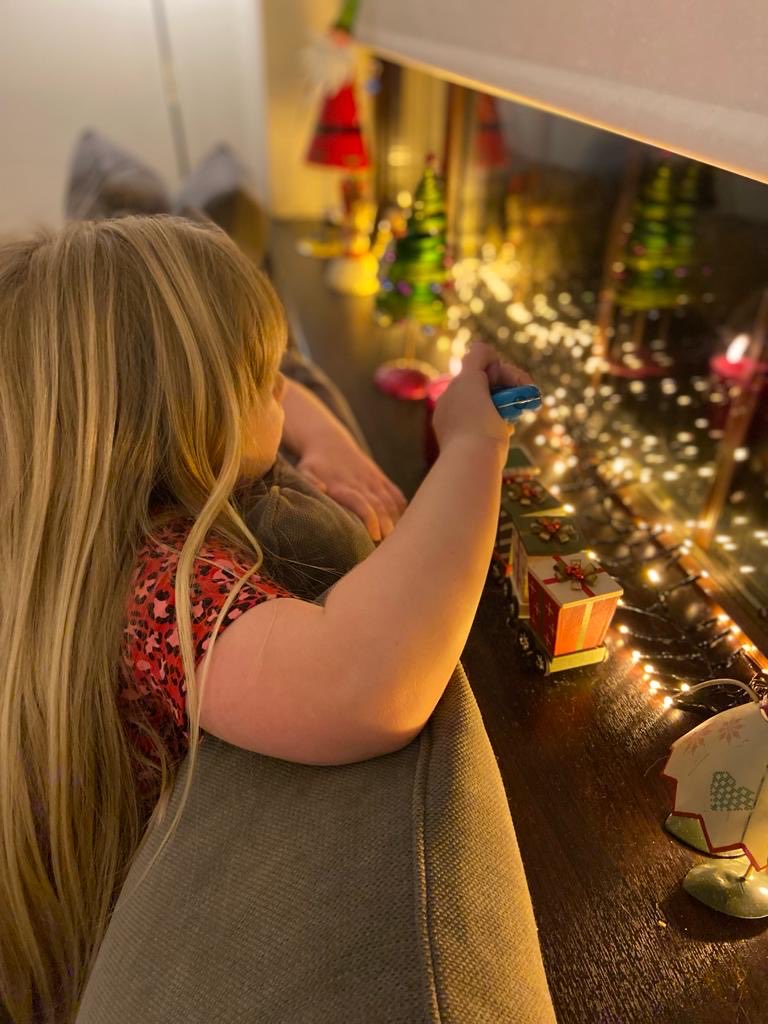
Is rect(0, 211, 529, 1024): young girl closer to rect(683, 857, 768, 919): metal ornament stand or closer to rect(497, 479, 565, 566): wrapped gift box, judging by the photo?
rect(497, 479, 565, 566): wrapped gift box

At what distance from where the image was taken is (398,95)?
1764mm

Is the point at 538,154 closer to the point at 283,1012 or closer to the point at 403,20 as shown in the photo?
the point at 403,20

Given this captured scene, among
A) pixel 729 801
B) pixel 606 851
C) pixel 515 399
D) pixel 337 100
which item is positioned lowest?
pixel 606 851

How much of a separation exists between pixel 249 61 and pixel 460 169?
105 centimetres

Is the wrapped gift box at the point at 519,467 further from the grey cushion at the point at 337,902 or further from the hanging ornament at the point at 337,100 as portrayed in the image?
the hanging ornament at the point at 337,100

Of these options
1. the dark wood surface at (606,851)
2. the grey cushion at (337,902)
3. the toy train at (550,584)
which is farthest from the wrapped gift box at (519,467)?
the grey cushion at (337,902)

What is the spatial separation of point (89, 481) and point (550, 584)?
0.39m

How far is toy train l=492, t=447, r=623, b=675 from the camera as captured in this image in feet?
2.11

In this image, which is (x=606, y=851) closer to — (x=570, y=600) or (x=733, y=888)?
(x=733, y=888)

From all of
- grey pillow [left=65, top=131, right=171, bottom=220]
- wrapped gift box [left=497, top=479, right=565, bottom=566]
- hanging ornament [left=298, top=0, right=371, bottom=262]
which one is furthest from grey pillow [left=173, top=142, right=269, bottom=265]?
wrapped gift box [left=497, top=479, right=565, bottom=566]

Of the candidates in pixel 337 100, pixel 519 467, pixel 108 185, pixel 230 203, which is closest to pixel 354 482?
pixel 519 467

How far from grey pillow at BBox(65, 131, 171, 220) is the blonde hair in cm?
101

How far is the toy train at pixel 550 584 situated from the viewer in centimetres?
64

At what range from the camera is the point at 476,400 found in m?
0.69
